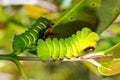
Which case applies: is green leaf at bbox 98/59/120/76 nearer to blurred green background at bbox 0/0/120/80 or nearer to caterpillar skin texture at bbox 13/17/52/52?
caterpillar skin texture at bbox 13/17/52/52

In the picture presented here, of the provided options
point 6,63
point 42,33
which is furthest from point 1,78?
point 42,33

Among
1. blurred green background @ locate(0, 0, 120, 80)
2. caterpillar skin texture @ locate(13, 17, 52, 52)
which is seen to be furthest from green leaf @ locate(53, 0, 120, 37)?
blurred green background @ locate(0, 0, 120, 80)

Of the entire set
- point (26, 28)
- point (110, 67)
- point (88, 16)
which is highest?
point (26, 28)

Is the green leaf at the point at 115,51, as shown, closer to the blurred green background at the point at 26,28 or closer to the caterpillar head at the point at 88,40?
the caterpillar head at the point at 88,40

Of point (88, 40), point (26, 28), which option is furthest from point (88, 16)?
point (26, 28)

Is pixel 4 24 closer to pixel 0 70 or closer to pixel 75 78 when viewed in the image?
pixel 0 70

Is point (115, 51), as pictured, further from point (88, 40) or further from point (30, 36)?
point (30, 36)
